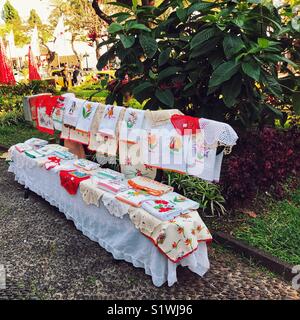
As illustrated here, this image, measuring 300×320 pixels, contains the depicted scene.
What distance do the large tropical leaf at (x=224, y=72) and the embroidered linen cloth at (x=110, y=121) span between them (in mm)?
1216

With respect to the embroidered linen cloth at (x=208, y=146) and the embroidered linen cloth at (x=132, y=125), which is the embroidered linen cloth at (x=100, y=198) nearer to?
the embroidered linen cloth at (x=132, y=125)

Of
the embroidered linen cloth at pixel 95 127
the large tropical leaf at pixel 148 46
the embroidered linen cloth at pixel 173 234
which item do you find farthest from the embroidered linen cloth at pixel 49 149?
the embroidered linen cloth at pixel 173 234

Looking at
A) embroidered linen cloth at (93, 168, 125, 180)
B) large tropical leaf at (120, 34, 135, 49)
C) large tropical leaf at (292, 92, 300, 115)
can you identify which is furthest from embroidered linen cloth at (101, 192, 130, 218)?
large tropical leaf at (292, 92, 300, 115)

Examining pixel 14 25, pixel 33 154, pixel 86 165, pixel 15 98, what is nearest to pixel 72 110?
pixel 33 154

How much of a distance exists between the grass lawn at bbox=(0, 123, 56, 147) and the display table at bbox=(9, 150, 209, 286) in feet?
10.9

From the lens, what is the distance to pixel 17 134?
27.1 feet

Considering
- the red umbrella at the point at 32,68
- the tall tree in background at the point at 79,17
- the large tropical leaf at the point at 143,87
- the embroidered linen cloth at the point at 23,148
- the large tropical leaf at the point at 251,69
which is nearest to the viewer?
the large tropical leaf at the point at 251,69

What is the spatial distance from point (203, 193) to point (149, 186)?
0.85 m

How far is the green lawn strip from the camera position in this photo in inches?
131

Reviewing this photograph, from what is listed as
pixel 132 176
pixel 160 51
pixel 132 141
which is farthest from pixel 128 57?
pixel 132 176

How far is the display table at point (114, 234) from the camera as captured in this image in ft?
9.71

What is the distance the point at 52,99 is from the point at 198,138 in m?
2.96

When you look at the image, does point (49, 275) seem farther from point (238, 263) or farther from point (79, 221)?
point (238, 263)

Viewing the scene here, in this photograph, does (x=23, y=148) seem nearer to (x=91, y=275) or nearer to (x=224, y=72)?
(x=91, y=275)
